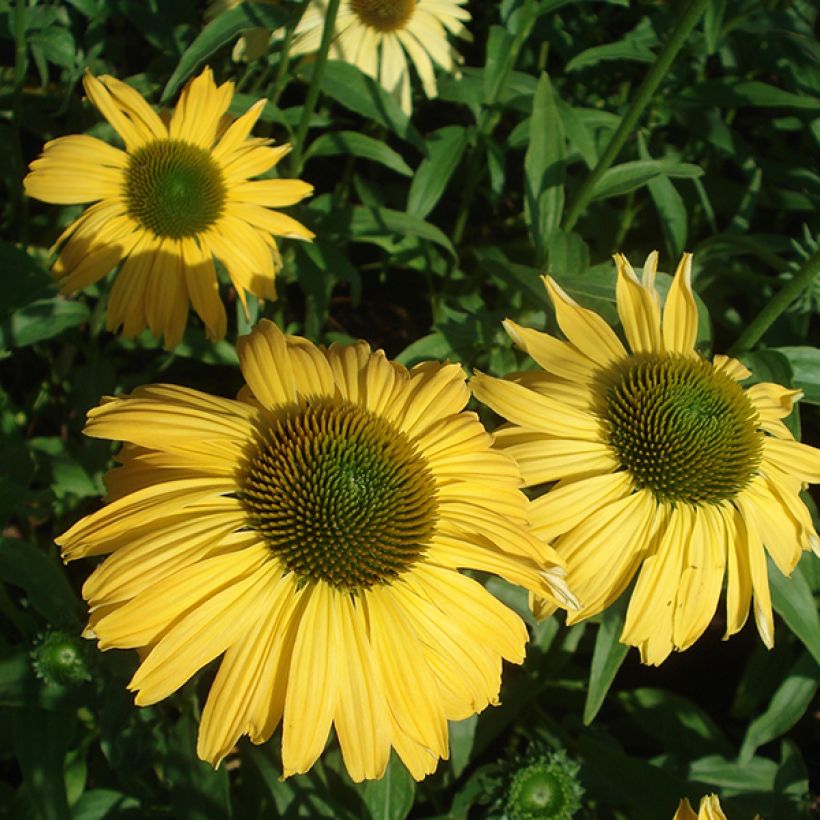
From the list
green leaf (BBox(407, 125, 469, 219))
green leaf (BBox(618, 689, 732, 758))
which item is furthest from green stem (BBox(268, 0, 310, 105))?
green leaf (BBox(618, 689, 732, 758))

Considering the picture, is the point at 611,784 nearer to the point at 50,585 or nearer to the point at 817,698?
the point at 817,698

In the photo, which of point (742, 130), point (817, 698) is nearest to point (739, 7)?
point (742, 130)

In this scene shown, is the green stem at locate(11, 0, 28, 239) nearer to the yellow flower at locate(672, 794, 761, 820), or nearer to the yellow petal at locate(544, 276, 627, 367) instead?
the yellow petal at locate(544, 276, 627, 367)

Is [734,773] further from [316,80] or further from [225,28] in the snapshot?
[225,28]

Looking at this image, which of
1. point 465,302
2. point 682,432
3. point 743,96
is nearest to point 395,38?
point 465,302

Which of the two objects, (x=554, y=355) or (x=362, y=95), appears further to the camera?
(x=362, y=95)
